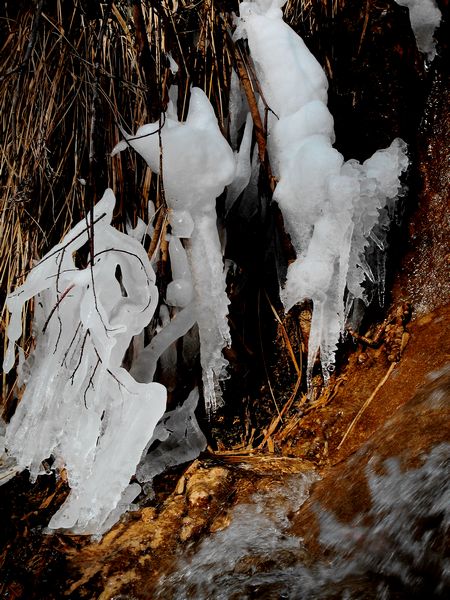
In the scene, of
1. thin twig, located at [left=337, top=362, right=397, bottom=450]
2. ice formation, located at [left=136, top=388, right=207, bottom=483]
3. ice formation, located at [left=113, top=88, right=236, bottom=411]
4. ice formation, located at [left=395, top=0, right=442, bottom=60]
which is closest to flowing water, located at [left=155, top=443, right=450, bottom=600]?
thin twig, located at [left=337, top=362, right=397, bottom=450]

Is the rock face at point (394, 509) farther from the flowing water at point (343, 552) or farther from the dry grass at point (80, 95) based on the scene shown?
the dry grass at point (80, 95)

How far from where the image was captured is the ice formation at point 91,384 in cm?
183

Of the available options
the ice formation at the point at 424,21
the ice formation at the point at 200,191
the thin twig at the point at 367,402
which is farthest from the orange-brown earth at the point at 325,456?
the ice formation at the point at 200,191

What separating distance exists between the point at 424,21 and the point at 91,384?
169 cm

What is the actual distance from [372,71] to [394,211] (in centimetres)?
55

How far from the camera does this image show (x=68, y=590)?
64.1 inches

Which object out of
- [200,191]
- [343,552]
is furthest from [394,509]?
[200,191]

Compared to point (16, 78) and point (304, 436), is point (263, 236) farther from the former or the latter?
point (16, 78)

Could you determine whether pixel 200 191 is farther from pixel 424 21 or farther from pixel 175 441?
pixel 424 21

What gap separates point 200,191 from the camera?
1976 millimetres

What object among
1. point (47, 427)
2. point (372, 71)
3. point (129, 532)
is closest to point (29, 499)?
point (47, 427)

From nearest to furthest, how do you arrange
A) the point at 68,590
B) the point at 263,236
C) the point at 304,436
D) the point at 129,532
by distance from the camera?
the point at 68,590, the point at 129,532, the point at 304,436, the point at 263,236

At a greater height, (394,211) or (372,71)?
(372,71)

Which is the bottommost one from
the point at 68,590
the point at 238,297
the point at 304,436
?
the point at 68,590
